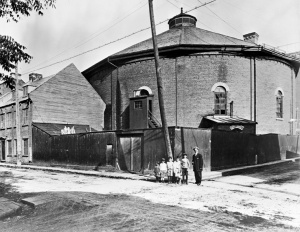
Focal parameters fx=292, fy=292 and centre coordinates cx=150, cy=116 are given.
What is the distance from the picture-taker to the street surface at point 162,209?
264 inches

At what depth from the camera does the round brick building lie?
2469cm

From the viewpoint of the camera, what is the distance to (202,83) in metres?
24.7

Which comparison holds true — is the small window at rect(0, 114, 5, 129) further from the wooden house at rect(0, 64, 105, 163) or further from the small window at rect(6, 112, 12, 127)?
the small window at rect(6, 112, 12, 127)

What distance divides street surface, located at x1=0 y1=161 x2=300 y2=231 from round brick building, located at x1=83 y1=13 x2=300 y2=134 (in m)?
12.9

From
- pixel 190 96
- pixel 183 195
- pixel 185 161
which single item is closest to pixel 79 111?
pixel 190 96

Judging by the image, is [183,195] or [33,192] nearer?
[183,195]

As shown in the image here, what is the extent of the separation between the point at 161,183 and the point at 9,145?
24184 mm

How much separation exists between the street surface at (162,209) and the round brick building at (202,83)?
12867 mm

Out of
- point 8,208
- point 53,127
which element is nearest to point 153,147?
point 8,208

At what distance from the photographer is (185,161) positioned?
1362 cm

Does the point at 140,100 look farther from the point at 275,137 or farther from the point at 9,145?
the point at 9,145

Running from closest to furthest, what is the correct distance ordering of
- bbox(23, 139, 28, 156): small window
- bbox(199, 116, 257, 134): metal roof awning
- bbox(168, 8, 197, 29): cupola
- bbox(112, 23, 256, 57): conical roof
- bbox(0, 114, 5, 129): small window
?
bbox(199, 116, 257, 134): metal roof awning → bbox(112, 23, 256, 57): conical roof → bbox(23, 139, 28, 156): small window → bbox(168, 8, 197, 29): cupola → bbox(0, 114, 5, 129): small window

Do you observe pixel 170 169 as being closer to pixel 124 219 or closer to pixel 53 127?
pixel 124 219

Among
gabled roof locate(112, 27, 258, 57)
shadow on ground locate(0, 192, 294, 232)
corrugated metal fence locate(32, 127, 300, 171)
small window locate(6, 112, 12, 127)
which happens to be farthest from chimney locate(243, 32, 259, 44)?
shadow on ground locate(0, 192, 294, 232)
